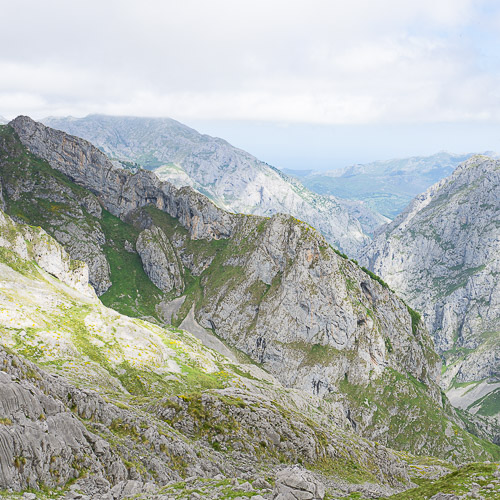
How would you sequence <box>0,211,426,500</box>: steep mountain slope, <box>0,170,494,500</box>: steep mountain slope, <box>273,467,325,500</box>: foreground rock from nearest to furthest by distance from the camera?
<box>273,467,325,500</box>: foreground rock
<box>0,170,494,500</box>: steep mountain slope
<box>0,211,426,500</box>: steep mountain slope

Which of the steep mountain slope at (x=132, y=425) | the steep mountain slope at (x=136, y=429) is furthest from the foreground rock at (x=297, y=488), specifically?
the steep mountain slope at (x=132, y=425)

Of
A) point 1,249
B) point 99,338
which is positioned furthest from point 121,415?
point 1,249

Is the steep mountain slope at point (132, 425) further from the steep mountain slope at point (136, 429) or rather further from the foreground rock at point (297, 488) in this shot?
the foreground rock at point (297, 488)

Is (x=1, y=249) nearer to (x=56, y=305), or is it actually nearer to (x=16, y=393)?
(x=56, y=305)

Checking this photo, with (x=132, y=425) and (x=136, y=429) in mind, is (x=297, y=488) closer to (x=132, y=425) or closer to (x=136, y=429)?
(x=136, y=429)

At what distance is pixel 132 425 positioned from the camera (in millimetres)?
45875

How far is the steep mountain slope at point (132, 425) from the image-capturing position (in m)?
30.8

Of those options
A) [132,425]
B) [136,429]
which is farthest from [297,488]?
[132,425]

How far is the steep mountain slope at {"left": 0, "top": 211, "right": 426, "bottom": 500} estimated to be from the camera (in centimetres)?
3077

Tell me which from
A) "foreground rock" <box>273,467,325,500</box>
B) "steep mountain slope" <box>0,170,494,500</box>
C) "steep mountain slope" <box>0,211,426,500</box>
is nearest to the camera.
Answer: "foreground rock" <box>273,467,325,500</box>

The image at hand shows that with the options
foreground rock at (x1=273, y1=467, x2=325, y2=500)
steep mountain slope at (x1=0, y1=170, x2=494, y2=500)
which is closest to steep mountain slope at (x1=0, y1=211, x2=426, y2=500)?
steep mountain slope at (x1=0, y1=170, x2=494, y2=500)

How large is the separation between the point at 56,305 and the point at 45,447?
110 metres

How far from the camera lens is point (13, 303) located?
112 m

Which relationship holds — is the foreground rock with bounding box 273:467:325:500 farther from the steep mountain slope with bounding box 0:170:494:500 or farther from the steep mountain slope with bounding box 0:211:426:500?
the steep mountain slope with bounding box 0:211:426:500
